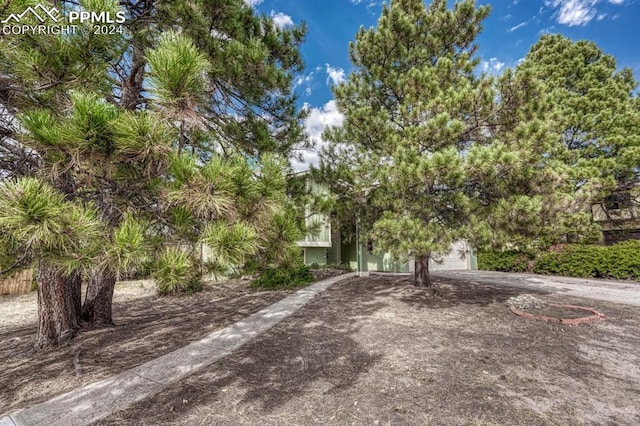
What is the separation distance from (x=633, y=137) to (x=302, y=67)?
1429 centimetres

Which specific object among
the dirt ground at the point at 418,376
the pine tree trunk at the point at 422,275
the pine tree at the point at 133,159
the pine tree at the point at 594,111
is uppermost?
the pine tree at the point at 594,111

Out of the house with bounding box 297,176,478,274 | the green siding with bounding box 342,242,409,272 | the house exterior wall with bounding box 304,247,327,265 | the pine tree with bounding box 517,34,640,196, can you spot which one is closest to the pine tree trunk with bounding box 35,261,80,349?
the house with bounding box 297,176,478,274

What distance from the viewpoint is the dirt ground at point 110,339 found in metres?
3.17

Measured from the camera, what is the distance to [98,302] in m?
5.17

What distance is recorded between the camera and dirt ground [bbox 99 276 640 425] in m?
2.53

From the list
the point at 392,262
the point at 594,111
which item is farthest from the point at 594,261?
the point at 392,262

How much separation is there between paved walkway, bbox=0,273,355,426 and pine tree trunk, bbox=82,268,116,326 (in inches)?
85.9

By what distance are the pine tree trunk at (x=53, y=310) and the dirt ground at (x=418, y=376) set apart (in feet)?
8.60

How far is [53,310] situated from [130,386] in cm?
229

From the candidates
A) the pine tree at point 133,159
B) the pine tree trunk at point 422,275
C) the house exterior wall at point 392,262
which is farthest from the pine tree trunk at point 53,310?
the house exterior wall at point 392,262

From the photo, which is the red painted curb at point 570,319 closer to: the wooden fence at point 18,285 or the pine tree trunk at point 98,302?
the pine tree trunk at point 98,302

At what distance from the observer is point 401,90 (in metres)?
6.65

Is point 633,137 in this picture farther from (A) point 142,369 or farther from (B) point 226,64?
(A) point 142,369

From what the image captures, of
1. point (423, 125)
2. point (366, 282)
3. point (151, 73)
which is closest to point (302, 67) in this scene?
A: point (423, 125)
